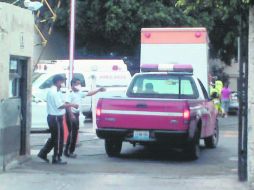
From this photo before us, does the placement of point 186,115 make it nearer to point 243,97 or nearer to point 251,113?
point 243,97

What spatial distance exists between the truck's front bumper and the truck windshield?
1.70 m

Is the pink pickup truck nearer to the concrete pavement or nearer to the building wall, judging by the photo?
the concrete pavement

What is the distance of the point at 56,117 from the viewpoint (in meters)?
12.6

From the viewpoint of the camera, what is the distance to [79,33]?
32188 millimetres

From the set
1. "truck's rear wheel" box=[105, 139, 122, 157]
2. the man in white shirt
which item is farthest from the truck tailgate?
"truck's rear wheel" box=[105, 139, 122, 157]

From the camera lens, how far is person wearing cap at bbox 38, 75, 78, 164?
12.6 meters

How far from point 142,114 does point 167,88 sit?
1940mm

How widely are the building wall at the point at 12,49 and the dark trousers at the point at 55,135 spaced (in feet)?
1.62

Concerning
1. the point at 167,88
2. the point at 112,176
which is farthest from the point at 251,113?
the point at 167,88

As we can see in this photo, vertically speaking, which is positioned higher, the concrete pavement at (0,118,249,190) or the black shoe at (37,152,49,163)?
the black shoe at (37,152,49,163)

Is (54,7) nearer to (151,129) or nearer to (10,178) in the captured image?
(151,129)

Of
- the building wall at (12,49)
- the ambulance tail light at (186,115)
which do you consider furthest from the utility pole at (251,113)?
the building wall at (12,49)

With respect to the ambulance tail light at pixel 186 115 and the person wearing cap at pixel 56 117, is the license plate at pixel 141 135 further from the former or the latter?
the person wearing cap at pixel 56 117

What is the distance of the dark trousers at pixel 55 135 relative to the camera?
12641mm
